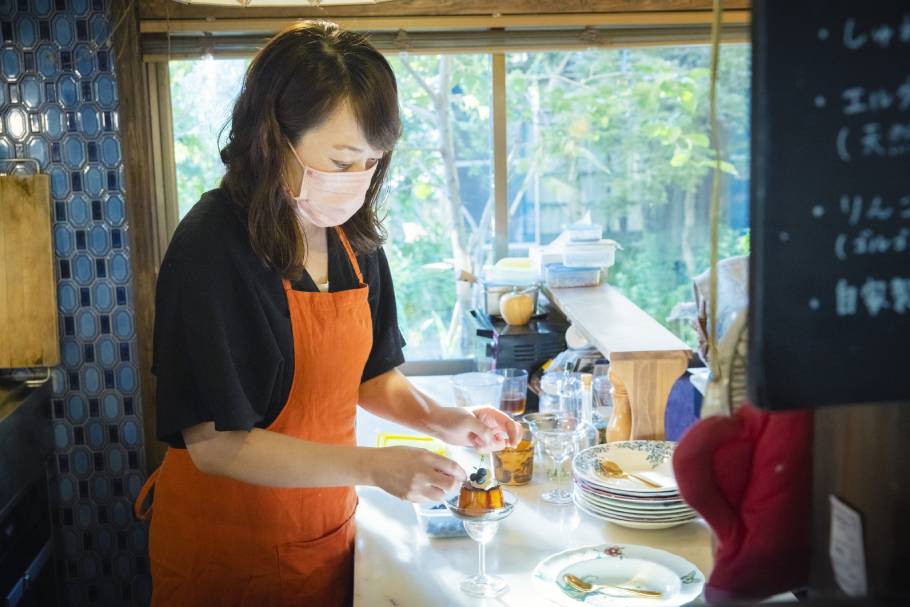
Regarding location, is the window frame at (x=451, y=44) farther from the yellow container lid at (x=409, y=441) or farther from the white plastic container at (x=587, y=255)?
the yellow container lid at (x=409, y=441)

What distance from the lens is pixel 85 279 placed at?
10.6ft

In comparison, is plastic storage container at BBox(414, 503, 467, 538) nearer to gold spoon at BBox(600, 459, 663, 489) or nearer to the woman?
the woman

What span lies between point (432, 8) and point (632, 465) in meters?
1.78

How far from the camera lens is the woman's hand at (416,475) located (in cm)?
164

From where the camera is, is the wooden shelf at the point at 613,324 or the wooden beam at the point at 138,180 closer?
the wooden shelf at the point at 613,324

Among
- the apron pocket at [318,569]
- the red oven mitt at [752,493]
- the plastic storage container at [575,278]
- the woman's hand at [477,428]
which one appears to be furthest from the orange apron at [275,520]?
the plastic storage container at [575,278]

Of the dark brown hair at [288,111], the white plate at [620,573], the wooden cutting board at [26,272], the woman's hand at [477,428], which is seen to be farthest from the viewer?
the wooden cutting board at [26,272]

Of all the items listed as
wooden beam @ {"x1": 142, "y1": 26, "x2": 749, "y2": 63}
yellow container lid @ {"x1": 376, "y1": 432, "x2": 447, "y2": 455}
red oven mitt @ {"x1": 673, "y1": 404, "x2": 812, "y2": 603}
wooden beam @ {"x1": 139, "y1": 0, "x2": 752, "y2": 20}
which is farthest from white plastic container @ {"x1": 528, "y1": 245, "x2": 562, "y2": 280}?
red oven mitt @ {"x1": 673, "y1": 404, "x2": 812, "y2": 603}

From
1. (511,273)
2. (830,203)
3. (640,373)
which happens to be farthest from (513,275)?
(830,203)

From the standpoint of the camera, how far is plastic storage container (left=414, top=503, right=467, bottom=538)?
6.29 ft

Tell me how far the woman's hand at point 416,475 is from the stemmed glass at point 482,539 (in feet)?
0.26

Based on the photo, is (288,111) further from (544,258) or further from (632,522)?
(544,258)

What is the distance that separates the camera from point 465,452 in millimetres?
2414

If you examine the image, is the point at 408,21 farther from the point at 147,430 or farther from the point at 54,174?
the point at 147,430
